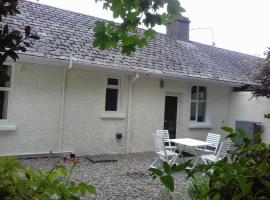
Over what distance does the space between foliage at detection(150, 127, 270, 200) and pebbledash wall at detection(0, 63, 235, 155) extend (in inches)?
368

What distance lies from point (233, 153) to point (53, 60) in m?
9.12

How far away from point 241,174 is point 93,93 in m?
10.3

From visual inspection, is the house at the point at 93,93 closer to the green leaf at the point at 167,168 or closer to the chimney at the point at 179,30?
the chimney at the point at 179,30

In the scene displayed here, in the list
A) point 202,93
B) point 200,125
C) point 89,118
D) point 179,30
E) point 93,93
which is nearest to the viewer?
point 89,118

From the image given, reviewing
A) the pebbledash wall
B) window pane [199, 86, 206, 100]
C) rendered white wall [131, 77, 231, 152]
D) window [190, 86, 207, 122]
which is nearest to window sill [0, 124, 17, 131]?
the pebbledash wall

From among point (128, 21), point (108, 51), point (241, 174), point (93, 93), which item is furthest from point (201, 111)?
point (241, 174)

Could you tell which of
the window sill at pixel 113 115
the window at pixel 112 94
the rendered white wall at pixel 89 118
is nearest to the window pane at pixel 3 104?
the rendered white wall at pixel 89 118

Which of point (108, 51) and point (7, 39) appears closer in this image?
point (7, 39)

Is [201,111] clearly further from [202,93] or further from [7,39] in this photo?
[7,39]

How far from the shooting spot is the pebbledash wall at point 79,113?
983 centimetres

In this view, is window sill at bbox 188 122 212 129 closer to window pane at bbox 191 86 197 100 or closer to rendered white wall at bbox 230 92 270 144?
window pane at bbox 191 86 197 100

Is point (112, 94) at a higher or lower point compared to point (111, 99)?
higher

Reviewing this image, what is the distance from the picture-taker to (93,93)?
1130 cm

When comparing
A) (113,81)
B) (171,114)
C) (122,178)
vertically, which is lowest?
(122,178)
